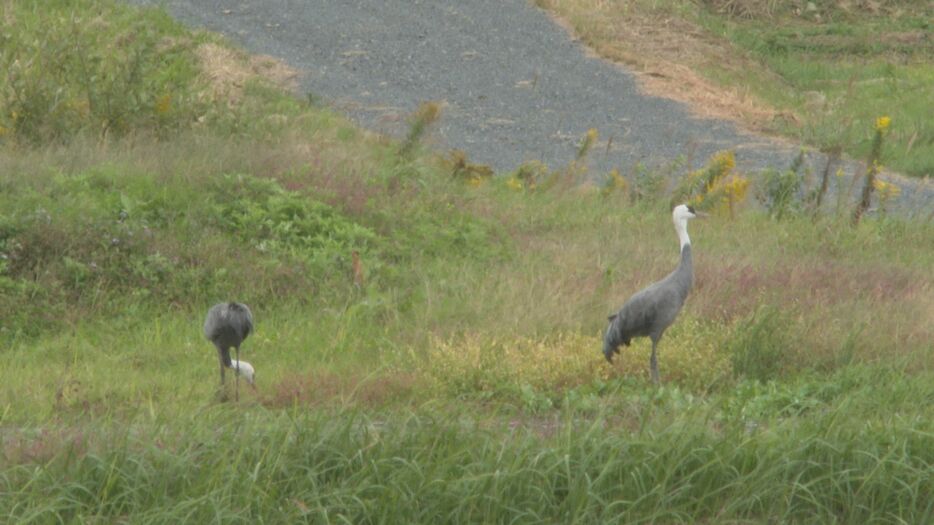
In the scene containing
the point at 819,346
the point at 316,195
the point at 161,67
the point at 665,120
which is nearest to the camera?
the point at 819,346

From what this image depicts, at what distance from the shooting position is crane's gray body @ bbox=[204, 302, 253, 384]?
26.1 feet

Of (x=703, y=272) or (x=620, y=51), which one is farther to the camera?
(x=620, y=51)

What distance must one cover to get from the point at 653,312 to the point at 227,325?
2.30 m

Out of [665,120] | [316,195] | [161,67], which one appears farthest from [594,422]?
[665,120]

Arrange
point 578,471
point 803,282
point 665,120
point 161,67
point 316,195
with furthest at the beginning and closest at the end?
point 665,120 < point 161,67 < point 316,195 < point 803,282 < point 578,471

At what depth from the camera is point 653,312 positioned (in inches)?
336

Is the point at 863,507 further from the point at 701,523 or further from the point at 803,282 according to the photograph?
the point at 803,282

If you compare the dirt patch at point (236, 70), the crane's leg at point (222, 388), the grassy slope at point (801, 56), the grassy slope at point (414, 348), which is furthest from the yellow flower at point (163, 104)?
the grassy slope at point (801, 56)

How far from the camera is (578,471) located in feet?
22.0

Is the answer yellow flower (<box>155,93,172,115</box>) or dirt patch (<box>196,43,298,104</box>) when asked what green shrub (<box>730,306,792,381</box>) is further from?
dirt patch (<box>196,43,298,104</box>)

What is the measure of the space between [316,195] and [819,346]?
4.43 metres

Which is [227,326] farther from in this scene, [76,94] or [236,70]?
[236,70]

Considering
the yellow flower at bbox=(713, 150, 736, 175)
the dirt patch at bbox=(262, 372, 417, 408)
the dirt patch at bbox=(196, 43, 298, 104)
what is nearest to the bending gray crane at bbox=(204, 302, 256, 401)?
the dirt patch at bbox=(262, 372, 417, 408)

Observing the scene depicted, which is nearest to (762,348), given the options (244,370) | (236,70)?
(244,370)
